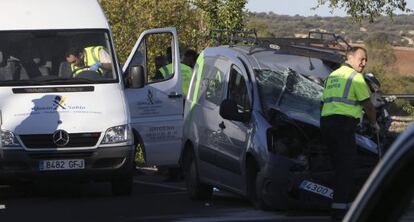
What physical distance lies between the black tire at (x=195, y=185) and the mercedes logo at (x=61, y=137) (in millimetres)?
1526

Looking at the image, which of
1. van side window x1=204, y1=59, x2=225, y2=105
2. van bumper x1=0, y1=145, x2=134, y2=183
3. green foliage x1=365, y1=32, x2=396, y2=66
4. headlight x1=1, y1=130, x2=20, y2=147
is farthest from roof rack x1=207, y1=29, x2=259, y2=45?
green foliage x1=365, y1=32, x2=396, y2=66

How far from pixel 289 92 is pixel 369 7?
8.88 m

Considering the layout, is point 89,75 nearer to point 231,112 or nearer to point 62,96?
point 62,96

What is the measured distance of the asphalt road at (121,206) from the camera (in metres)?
9.59

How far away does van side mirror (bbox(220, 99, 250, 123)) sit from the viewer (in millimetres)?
9766

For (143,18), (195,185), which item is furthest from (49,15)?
(143,18)

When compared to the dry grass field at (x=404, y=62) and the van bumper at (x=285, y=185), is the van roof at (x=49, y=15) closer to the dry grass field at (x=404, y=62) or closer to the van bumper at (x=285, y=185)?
the van bumper at (x=285, y=185)

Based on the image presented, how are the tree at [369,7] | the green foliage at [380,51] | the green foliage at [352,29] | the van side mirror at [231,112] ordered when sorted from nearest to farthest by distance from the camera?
1. the van side mirror at [231,112]
2. the tree at [369,7]
3. the green foliage at [380,51]
4. the green foliage at [352,29]

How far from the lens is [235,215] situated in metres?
9.62

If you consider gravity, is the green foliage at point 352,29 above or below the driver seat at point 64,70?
below

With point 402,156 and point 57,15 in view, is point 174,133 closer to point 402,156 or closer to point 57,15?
point 57,15

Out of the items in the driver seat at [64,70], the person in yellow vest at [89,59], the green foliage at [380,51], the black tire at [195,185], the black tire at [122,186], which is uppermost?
the person in yellow vest at [89,59]

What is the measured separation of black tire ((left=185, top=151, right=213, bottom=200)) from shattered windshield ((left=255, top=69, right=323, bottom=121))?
167cm

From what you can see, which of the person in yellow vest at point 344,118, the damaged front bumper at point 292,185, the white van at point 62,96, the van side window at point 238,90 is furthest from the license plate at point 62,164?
the person in yellow vest at point 344,118
